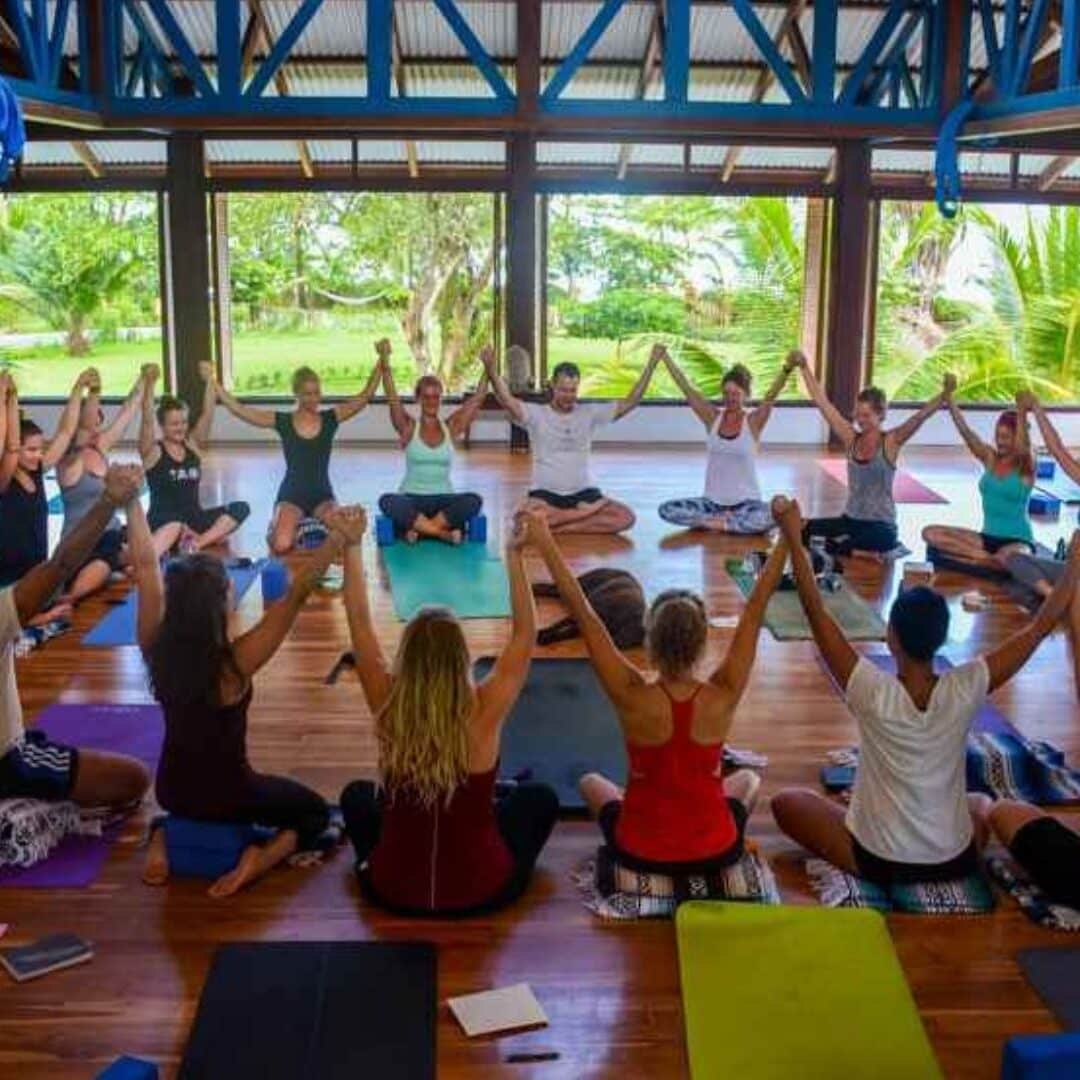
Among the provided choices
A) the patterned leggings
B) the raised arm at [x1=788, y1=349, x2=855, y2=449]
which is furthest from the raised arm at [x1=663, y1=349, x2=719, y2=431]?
the raised arm at [x1=788, y1=349, x2=855, y2=449]

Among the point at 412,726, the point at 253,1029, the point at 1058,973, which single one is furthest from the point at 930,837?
the point at 253,1029

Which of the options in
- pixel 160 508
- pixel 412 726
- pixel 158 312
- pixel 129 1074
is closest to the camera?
pixel 129 1074

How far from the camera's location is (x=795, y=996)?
330 centimetres

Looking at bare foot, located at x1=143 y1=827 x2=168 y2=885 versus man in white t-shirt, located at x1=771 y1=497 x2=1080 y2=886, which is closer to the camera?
man in white t-shirt, located at x1=771 y1=497 x2=1080 y2=886

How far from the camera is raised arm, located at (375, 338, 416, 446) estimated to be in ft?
25.1

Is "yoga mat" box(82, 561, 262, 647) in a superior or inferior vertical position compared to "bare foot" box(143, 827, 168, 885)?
superior

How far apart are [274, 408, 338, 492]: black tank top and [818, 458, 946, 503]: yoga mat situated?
136 inches

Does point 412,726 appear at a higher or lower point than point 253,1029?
higher

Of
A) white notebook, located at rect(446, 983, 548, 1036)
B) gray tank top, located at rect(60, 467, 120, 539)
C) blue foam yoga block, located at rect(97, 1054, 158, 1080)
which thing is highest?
gray tank top, located at rect(60, 467, 120, 539)

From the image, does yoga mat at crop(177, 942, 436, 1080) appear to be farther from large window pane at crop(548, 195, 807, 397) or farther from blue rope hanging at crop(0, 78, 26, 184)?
large window pane at crop(548, 195, 807, 397)

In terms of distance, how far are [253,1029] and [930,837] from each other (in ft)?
5.70

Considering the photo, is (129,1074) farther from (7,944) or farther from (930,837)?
(930,837)

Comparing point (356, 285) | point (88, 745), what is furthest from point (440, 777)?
point (356, 285)

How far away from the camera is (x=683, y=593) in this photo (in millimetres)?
3713
